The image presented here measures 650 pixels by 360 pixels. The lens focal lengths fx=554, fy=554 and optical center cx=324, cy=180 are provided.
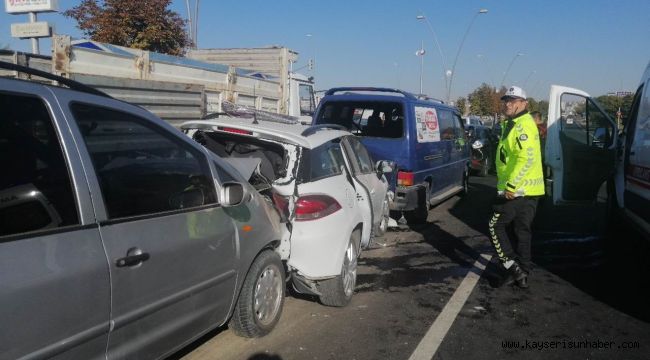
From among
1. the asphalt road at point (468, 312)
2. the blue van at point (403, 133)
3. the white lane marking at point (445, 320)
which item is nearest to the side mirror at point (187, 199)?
the asphalt road at point (468, 312)

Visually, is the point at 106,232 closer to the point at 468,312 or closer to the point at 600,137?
the point at 468,312

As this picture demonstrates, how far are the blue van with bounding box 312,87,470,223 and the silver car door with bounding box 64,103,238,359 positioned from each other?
4.64 meters

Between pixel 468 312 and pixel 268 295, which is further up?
pixel 268 295

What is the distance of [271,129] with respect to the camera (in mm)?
4590

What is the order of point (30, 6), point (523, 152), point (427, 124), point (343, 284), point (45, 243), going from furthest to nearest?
point (30, 6) → point (427, 124) → point (523, 152) → point (343, 284) → point (45, 243)

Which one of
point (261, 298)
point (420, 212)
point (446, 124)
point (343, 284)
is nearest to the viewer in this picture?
point (261, 298)

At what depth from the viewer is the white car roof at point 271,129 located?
178 inches

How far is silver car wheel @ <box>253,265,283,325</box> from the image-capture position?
3867 millimetres

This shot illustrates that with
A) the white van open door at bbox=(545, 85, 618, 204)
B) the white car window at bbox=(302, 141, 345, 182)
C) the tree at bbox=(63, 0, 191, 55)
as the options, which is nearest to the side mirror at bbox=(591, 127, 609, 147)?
the white van open door at bbox=(545, 85, 618, 204)

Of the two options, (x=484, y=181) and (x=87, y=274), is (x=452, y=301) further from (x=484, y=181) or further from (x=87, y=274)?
(x=484, y=181)

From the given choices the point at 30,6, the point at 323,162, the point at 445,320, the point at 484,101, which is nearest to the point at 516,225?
the point at 445,320

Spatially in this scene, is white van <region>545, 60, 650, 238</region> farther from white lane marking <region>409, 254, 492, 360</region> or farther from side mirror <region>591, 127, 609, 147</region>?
white lane marking <region>409, 254, 492, 360</region>

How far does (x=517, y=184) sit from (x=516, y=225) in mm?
441

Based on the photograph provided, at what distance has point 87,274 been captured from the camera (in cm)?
232
